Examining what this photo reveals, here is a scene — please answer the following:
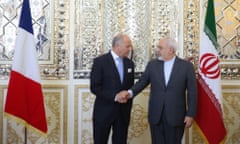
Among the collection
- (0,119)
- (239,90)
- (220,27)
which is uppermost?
(220,27)

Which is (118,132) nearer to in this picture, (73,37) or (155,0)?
(73,37)

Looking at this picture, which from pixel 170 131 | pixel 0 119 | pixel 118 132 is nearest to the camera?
pixel 170 131

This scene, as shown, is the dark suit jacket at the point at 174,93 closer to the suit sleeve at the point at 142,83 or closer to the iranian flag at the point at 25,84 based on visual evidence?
the suit sleeve at the point at 142,83

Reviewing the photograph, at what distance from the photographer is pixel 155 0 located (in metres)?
4.71

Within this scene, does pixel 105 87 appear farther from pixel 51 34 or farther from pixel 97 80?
pixel 51 34

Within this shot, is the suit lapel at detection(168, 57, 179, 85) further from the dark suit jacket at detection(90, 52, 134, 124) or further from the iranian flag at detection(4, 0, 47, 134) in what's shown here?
the iranian flag at detection(4, 0, 47, 134)

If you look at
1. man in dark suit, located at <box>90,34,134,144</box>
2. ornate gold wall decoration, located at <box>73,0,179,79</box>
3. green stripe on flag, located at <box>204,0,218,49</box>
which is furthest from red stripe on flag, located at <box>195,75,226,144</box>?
ornate gold wall decoration, located at <box>73,0,179,79</box>

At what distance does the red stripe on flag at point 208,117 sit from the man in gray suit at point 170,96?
1.08 ft

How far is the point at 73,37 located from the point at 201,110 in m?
1.76

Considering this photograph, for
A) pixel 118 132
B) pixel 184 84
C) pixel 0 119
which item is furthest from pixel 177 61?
pixel 0 119

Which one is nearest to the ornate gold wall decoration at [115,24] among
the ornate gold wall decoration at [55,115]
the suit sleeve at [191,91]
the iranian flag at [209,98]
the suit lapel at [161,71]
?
the ornate gold wall decoration at [55,115]

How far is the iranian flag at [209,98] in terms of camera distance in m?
3.89

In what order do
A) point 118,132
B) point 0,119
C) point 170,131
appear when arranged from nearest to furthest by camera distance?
1. point 170,131
2. point 118,132
3. point 0,119

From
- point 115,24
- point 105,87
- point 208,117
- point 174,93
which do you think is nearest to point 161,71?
point 174,93
